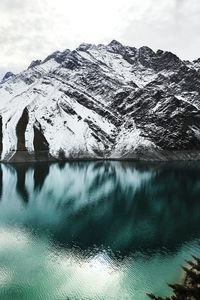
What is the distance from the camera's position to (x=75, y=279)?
63094 mm

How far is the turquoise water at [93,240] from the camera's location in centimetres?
6070

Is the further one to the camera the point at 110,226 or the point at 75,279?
the point at 110,226

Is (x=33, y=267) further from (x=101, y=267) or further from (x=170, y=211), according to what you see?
(x=170, y=211)

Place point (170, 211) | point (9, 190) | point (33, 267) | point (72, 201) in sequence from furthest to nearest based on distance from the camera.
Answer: point (9, 190)
point (72, 201)
point (170, 211)
point (33, 267)

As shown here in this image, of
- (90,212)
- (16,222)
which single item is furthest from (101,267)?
(90,212)

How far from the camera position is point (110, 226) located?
98.9m

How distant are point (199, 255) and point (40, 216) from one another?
49126mm

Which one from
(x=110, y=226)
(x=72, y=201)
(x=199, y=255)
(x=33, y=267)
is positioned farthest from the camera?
(x=72, y=201)

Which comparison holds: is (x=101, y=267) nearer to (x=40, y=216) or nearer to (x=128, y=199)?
(x=40, y=216)

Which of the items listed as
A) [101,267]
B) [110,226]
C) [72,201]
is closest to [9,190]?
[72,201]

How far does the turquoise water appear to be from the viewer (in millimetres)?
60700

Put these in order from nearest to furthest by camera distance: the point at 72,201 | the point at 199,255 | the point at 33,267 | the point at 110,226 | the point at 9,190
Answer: the point at 33,267 → the point at 199,255 → the point at 110,226 → the point at 72,201 → the point at 9,190

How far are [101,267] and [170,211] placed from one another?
55.1 metres

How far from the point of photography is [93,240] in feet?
278
